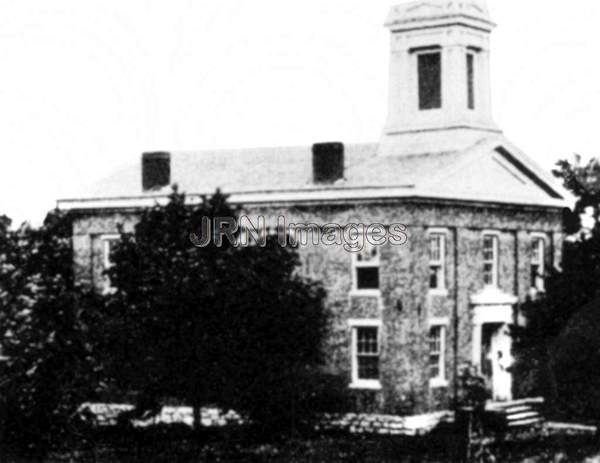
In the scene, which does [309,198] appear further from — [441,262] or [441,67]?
[441,67]

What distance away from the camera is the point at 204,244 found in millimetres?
39438

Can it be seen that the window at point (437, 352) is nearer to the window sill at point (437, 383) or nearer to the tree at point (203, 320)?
the window sill at point (437, 383)

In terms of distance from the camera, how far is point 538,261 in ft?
155

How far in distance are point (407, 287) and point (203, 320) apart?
6.07 metres

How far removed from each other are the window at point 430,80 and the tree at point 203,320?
312 inches

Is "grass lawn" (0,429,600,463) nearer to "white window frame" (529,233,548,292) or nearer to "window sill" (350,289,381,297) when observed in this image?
"window sill" (350,289,381,297)

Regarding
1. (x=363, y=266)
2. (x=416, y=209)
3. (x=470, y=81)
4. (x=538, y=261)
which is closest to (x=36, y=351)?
(x=363, y=266)

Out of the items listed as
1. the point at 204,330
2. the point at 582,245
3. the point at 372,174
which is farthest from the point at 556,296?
the point at 204,330

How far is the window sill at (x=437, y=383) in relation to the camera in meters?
41.9

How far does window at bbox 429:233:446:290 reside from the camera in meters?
42.6

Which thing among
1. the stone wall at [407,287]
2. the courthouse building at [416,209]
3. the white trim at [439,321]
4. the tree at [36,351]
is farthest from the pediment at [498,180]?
the tree at [36,351]

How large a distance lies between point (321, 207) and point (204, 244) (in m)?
4.37

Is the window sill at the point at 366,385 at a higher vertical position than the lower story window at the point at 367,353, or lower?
lower

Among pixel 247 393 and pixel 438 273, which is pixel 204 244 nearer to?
pixel 247 393
